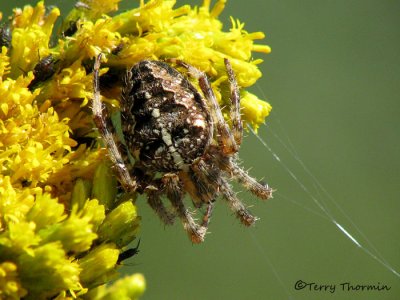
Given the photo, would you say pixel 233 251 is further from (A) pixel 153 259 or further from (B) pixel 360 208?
(B) pixel 360 208

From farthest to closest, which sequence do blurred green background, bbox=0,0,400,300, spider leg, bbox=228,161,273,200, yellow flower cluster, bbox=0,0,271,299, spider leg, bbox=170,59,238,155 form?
blurred green background, bbox=0,0,400,300 → spider leg, bbox=228,161,273,200 → spider leg, bbox=170,59,238,155 → yellow flower cluster, bbox=0,0,271,299

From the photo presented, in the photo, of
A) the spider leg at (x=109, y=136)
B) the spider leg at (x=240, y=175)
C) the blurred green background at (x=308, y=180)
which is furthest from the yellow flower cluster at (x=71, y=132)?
the blurred green background at (x=308, y=180)

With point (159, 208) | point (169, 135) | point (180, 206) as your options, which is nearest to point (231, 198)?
point (180, 206)

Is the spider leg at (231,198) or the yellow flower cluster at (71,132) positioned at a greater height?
the yellow flower cluster at (71,132)

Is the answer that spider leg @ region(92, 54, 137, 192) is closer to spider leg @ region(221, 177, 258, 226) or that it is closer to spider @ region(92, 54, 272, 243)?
spider @ region(92, 54, 272, 243)

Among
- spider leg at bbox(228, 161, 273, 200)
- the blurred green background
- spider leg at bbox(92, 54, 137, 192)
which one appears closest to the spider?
spider leg at bbox(92, 54, 137, 192)

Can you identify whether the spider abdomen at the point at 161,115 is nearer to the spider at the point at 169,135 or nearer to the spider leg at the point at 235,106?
the spider at the point at 169,135

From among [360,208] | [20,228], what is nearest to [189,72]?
[20,228]

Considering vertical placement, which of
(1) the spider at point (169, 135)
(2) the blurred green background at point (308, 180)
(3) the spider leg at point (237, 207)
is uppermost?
(1) the spider at point (169, 135)
